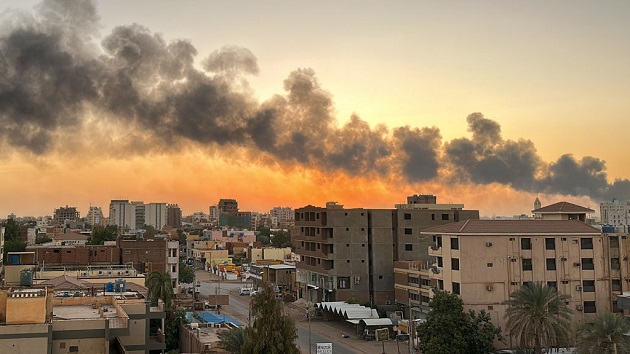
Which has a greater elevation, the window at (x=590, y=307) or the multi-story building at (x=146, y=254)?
the multi-story building at (x=146, y=254)

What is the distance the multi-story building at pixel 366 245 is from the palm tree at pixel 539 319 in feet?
125

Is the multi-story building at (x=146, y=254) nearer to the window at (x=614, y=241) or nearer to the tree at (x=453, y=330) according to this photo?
the tree at (x=453, y=330)

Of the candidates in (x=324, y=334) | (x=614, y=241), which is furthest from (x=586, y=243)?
(x=324, y=334)

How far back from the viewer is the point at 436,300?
52469 mm

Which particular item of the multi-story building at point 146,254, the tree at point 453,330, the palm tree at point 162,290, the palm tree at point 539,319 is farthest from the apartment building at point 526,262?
the multi-story building at point 146,254

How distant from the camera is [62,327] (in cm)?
3325

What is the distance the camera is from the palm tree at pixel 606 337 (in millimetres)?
38000

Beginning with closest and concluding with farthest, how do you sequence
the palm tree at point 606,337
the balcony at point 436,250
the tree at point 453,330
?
the palm tree at point 606,337 → the tree at point 453,330 → the balcony at point 436,250

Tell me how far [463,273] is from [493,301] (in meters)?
3.73

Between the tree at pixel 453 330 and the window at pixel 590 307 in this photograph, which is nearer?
the tree at pixel 453 330

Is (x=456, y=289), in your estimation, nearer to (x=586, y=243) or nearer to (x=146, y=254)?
(x=586, y=243)

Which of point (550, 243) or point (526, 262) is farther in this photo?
point (550, 243)

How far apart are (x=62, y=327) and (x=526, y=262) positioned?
138ft

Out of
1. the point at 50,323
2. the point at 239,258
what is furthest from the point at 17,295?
the point at 239,258
